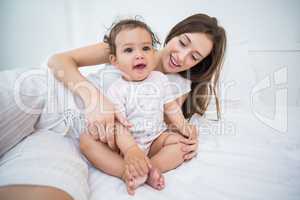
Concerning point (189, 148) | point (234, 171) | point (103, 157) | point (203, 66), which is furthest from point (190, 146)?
point (203, 66)

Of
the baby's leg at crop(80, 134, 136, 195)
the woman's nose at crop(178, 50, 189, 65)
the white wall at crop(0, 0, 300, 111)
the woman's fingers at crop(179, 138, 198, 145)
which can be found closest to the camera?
the baby's leg at crop(80, 134, 136, 195)

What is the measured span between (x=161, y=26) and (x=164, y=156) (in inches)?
20.5

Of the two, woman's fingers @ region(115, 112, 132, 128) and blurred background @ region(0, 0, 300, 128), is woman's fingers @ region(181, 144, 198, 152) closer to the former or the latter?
woman's fingers @ region(115, 112, 132, 128)

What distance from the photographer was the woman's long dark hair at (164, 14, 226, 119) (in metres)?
0.84

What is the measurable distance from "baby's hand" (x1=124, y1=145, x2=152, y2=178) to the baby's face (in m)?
0.21

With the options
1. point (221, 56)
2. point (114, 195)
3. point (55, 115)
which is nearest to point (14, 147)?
point (55, 115)

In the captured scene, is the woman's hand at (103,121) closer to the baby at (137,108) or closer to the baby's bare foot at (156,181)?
the baby at (137,108)

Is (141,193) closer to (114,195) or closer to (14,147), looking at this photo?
(114,195)

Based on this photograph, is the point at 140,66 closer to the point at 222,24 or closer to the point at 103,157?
the point at 103,157

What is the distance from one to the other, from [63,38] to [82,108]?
382 mm

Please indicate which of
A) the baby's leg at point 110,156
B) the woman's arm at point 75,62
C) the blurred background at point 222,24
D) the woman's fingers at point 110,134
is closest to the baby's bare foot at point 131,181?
the baby's leg at point 110,156

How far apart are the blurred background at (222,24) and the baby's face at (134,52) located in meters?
0.30

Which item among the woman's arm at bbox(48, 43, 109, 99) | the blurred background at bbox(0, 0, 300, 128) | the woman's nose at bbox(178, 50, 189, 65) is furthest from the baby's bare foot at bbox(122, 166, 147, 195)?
the blurred background at bbox(0, 0, 300, 128)

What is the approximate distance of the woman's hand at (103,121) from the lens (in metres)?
0.61
